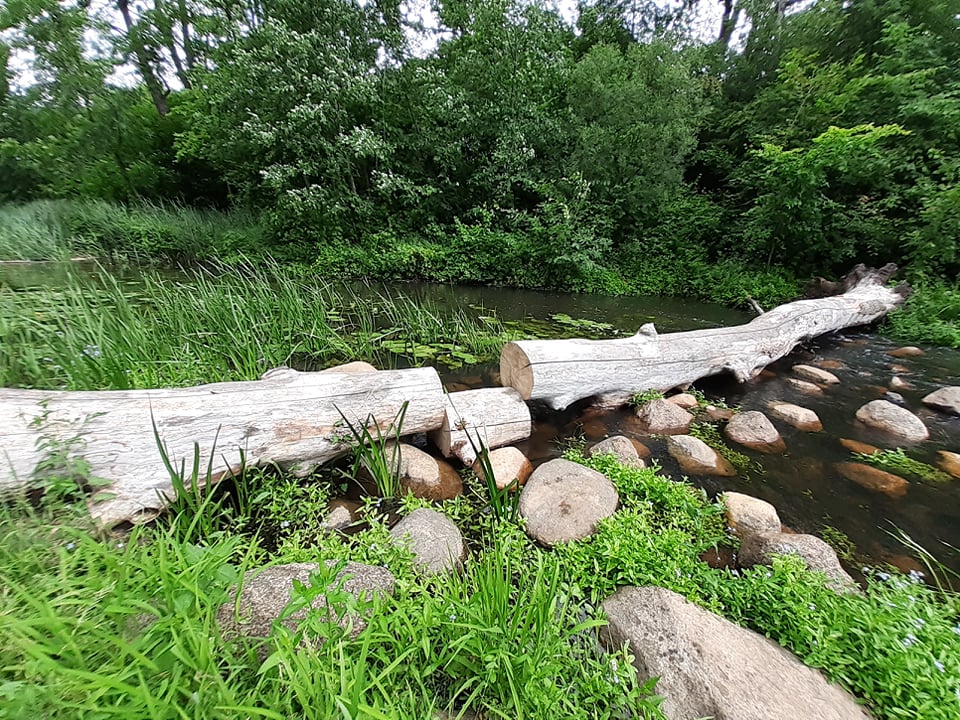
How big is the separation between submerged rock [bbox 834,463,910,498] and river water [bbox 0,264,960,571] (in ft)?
0.15

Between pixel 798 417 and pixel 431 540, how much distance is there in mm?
3228

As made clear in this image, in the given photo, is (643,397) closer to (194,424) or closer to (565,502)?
(565,502)

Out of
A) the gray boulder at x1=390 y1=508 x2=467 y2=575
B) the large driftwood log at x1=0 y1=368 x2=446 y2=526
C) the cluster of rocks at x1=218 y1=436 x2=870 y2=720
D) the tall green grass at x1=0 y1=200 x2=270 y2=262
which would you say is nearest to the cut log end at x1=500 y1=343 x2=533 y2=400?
the large driftwood log at x1=0 y1=368 x2=446 y2=526

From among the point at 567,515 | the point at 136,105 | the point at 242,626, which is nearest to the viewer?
the point at 242,626

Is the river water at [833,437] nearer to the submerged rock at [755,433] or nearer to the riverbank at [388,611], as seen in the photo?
the submerged rock at [755,433]

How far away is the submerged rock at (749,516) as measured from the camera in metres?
2.06

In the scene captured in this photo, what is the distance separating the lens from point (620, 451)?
2.66m

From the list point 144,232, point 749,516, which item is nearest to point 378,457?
point 749,516

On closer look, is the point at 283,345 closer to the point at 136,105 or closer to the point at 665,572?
the point at 665,572

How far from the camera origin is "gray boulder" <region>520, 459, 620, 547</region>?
193 centimetres

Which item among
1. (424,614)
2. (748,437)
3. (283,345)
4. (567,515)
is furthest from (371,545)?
(748,437)

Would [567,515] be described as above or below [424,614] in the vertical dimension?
below

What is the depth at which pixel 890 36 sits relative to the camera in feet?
26.2

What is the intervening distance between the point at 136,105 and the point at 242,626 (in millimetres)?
19173
